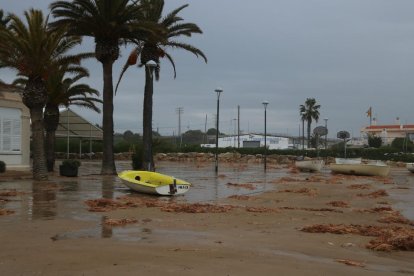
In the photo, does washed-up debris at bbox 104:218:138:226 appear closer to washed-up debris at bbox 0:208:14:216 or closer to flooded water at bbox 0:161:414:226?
flooded water at bbox 0:161:414:226

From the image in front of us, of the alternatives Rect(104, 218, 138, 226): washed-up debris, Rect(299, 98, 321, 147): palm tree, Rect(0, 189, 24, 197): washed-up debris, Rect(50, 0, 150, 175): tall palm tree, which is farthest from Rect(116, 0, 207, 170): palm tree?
Rect(299, 98, 321, 147): palm tree

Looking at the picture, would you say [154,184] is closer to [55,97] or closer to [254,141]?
[55,97]

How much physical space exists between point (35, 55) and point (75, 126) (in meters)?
23.8

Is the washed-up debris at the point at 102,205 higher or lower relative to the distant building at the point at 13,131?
lower

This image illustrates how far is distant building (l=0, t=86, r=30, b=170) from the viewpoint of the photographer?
28438mm

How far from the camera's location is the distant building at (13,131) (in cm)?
2844

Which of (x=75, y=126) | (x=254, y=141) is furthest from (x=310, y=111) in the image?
(x=75, y=126)

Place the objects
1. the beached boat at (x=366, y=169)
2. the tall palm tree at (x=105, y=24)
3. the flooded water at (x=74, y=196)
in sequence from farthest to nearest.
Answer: the beached boat at (x=366, y=169)
the tall palm tree at (x=105, y=24)
the flooded water at (x=74, y=196)

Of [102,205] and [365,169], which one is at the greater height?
[365,169]

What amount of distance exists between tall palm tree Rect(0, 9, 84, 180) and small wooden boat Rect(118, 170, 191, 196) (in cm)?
604

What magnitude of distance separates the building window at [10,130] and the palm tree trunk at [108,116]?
15.4 feet

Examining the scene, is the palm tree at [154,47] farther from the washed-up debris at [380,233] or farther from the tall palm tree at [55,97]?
the washed-up debris at [380,233]

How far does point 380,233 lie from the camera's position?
36.1 ft

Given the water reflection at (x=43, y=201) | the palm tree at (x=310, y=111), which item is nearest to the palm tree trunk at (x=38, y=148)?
the water reflection at (x=43, y=201)
